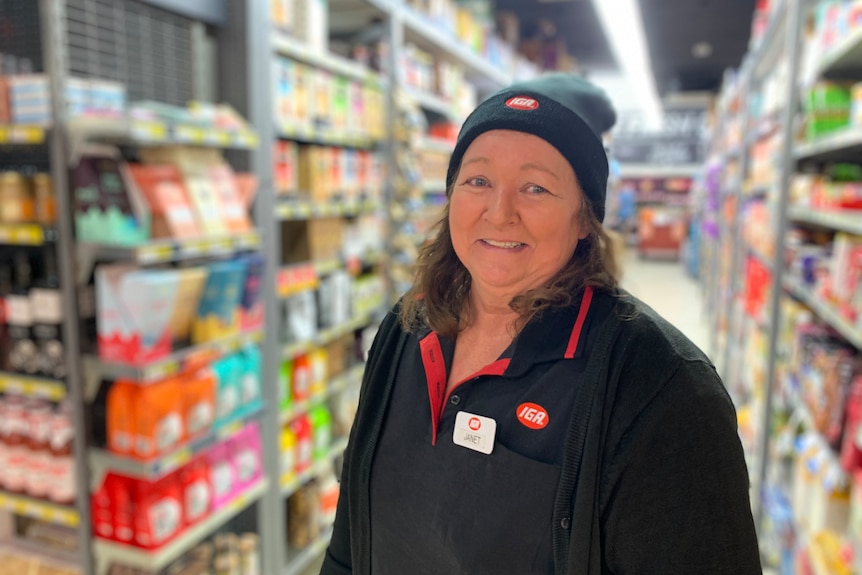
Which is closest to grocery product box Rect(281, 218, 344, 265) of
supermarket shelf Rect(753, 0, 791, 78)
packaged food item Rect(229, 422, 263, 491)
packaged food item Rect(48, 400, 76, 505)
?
packaged food item Rect(229, 422, 263, 491)

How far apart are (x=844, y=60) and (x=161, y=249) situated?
2.73 m

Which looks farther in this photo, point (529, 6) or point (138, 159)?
point (529, 6)

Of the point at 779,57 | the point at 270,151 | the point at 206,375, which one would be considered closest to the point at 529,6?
the point at 779,57

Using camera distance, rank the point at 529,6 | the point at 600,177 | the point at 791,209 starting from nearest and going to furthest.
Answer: the point at 600,177 → the point at 791,209 → the point at 529,6

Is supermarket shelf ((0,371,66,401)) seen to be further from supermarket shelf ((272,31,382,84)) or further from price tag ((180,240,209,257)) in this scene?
supermarket shelf ((272,31,382,84))

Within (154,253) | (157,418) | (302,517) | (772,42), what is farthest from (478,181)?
(772,42)

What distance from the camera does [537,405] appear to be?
1.11m

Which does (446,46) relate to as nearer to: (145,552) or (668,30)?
(145,552)

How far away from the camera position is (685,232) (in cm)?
1695

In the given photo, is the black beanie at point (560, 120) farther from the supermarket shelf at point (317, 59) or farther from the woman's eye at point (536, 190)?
the supermarket shelf at point (317, 59)

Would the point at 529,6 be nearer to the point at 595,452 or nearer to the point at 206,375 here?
the point at 206,375

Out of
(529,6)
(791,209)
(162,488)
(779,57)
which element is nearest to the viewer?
(162,488)

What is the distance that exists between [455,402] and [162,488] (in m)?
1.73

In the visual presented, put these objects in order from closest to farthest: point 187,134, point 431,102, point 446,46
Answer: point 187,134 < point 431,102 < point 446,46
